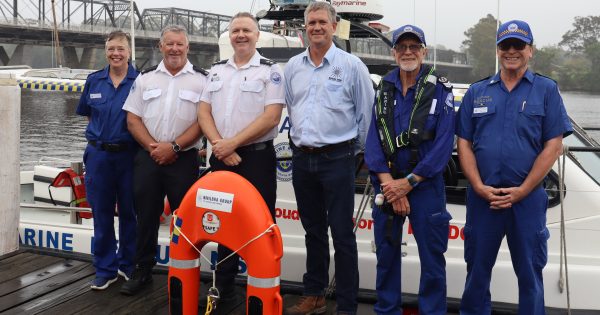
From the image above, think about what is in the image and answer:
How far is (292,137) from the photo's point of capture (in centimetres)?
360

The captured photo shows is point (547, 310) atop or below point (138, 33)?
below

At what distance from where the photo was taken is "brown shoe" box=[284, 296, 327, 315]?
3.72 m

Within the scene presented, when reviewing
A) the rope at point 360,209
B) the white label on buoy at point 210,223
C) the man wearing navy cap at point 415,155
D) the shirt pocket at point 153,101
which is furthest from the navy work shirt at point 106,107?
the man wearing navy cap at point 415,155

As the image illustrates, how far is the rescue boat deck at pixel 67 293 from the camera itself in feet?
12.7

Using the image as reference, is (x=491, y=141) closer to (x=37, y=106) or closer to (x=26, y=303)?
(x=26, y=303)

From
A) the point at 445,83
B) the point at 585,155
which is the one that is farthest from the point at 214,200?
the point at 585,155

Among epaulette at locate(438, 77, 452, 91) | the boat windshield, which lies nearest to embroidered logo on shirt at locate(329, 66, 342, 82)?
epaulette at locate(438, 77, 452, 91)

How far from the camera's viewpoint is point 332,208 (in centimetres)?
348

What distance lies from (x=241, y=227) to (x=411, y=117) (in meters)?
1.05

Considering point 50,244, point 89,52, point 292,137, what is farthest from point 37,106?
point 89,52

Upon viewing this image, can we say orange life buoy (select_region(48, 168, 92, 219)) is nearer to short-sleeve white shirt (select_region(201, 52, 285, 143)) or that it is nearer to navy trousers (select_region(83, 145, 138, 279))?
navy trousers (select_region(83, 145, 138, 279))

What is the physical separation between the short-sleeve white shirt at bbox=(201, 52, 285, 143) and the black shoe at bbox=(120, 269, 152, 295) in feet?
3.88

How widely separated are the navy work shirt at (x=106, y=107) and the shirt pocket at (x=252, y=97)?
36.1 inches

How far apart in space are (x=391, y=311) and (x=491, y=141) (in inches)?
42.5
